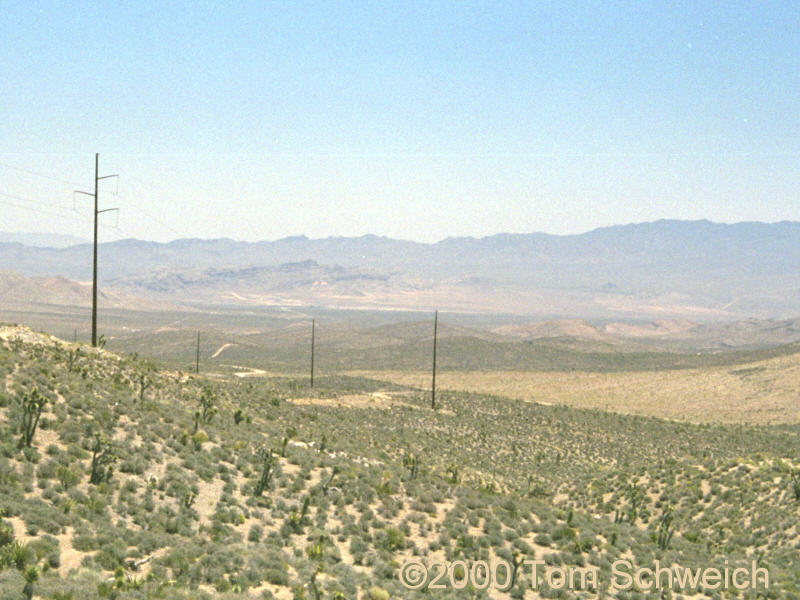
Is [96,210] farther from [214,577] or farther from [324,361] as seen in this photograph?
[324,361]

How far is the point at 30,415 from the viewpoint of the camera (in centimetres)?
1869

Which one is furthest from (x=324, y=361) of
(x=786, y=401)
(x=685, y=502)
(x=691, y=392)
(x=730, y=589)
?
(x=730, y=589)

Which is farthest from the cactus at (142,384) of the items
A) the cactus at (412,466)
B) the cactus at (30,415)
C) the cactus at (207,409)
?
the cactus at (412,466)

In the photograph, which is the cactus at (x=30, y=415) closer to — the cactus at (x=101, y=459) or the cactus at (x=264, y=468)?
the cactus at (x=101, y=459)

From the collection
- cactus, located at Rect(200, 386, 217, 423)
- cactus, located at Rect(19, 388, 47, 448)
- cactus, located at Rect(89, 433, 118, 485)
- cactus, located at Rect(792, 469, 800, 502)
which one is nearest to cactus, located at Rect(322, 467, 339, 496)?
cactus, located at Rect(200, 386, 217, 423)

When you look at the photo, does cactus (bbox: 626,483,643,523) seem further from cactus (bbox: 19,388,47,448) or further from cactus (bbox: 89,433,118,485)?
cactus (bbox: 19,388,47,448)

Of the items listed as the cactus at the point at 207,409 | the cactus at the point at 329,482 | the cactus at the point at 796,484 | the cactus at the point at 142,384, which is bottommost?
the cactus at the point at 796,484

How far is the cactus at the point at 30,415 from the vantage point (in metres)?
18.0

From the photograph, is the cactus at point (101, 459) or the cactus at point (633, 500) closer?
the cactus at point (101, 459)

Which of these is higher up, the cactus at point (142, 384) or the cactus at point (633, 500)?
the cactus at point (142, 384)

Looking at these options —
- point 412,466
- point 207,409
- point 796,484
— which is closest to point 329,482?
point 412,466

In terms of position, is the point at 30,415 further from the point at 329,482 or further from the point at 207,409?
the point at 329,482

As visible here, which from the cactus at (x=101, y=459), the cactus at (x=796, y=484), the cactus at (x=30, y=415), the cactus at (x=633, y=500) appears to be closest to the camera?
the cactus at (x=101, y=459)

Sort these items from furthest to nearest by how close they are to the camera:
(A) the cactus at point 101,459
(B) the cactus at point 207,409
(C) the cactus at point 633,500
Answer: (C) the cactus at point 633,500 → (B) the cactus at point 207,409 → (A) the cactus at point 101,459
